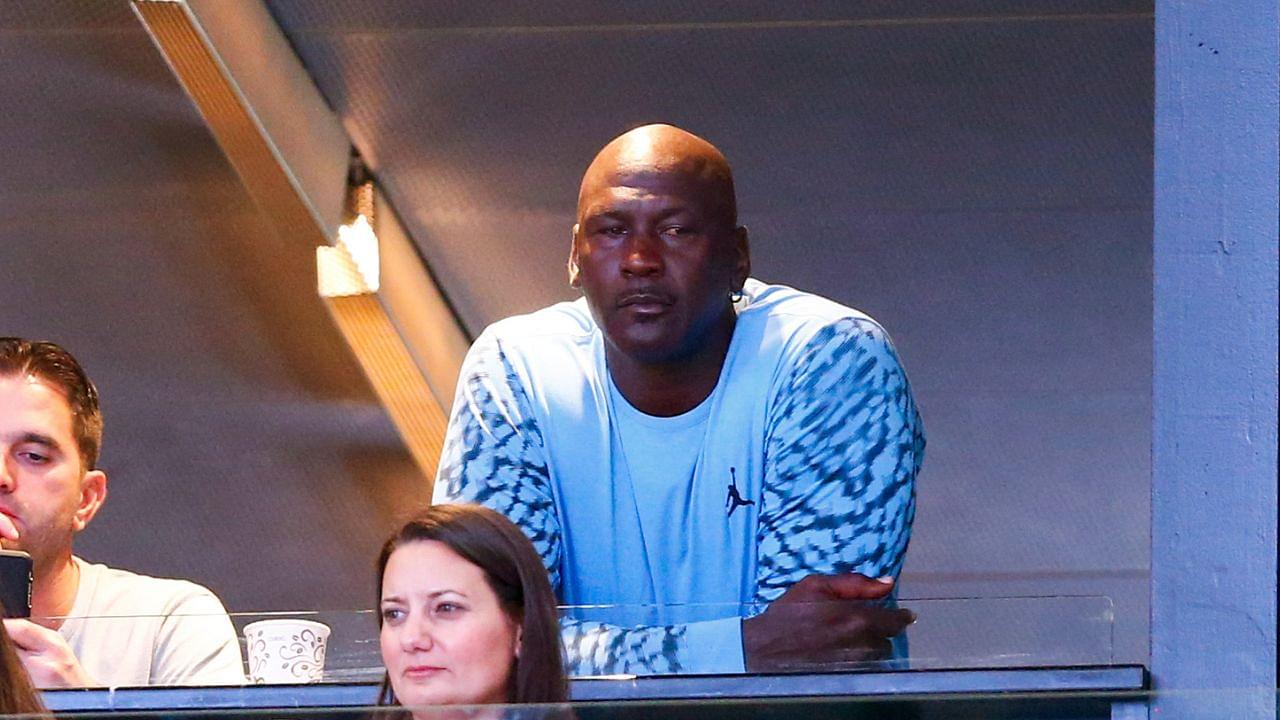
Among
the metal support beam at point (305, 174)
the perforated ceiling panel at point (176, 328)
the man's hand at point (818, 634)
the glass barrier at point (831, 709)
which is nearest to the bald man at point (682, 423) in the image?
the man's hand at point (818, 634)

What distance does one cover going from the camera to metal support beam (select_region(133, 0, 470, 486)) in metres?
3.83

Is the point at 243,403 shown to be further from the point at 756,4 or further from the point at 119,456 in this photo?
the point at 756,4

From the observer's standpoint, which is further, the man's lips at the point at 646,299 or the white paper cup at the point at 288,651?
the man's lips at the point at 646,299

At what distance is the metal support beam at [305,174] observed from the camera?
12.6 feet

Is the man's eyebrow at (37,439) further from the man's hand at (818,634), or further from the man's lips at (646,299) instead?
the man's hand at (818,634)

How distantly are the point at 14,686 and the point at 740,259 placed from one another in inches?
45.0

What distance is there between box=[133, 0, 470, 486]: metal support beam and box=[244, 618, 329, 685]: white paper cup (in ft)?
6.80

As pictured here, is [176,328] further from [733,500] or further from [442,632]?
[442,632]

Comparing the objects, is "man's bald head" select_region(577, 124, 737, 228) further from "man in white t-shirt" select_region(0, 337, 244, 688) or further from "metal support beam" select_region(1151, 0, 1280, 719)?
"metal support beam" select_region(1151, 0, 1280, 719)

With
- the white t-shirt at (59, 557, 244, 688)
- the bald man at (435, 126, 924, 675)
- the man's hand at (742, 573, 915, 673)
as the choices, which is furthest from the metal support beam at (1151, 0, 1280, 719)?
the white t-shirt at (59, 557, 244, 688)

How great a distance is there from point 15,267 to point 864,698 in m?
3.92

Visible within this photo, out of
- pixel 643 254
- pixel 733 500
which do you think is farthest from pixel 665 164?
pixel 733 500

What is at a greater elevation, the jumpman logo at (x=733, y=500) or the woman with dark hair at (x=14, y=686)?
the jumpman logo at (x=733, y=500)

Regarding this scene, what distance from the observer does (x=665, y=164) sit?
2.39 meters
